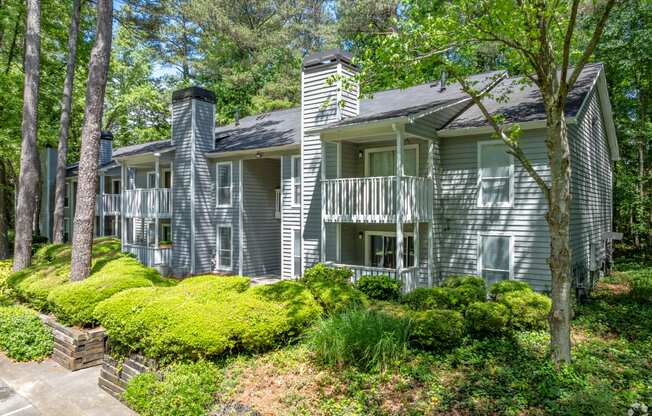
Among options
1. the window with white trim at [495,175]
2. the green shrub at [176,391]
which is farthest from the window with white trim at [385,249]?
the green shrub at [176,391]

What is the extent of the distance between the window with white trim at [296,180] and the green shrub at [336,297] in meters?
6.33

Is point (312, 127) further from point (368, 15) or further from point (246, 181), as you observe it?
point (368, 15)

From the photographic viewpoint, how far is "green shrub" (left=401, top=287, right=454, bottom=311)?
770 centimetres

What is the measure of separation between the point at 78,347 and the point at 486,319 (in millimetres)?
7113

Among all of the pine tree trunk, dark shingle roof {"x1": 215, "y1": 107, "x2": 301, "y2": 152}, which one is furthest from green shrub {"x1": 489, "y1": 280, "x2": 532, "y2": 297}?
dark shingle roof {"x1": 215, "y1": 107, "x2": 301, "y2": 152}

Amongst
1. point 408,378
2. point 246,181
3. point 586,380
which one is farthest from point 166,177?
point 586,380

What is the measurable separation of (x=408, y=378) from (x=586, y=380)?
227 centimetres

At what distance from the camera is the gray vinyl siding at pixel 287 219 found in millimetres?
13984

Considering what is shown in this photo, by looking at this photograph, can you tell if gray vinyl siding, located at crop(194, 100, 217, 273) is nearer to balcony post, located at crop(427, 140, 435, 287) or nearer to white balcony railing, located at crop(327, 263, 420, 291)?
white balcony railing, located at crop(327, 263, 420, 291)

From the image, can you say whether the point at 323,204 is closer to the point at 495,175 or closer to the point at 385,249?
the point at 385,249

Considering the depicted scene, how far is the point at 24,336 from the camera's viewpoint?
7.80 m

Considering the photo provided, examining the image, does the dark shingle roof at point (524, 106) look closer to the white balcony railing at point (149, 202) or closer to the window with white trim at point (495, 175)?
the window with white trim at point (495, 175)

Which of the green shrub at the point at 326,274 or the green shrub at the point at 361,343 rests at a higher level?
the green shrub at the point at 326,274

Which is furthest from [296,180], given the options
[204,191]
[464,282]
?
[464,282]
